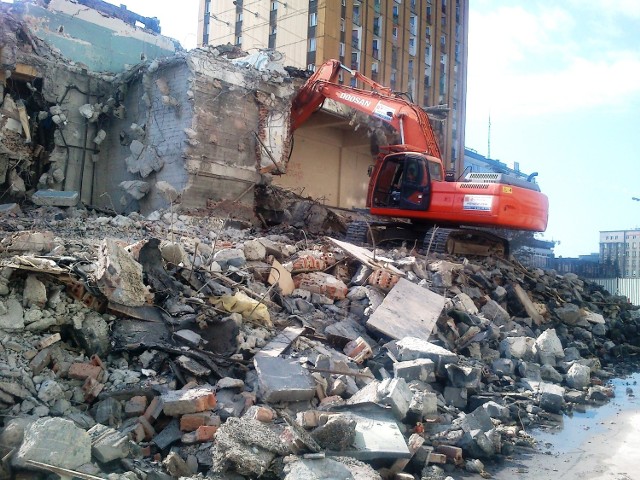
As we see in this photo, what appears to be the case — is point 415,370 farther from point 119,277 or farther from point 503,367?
point 119,277

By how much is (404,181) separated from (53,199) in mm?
6499

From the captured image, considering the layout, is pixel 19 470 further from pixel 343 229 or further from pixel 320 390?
pixel 343 229

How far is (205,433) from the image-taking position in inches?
152

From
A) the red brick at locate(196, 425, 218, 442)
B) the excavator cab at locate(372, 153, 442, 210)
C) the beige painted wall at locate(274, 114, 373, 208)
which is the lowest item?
the red brick at locate(196, 425, 218, 442)

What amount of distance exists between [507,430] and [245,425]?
2.64 m

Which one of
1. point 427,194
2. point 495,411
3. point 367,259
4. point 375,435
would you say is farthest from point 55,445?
point 427,194

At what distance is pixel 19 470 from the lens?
3156 mm

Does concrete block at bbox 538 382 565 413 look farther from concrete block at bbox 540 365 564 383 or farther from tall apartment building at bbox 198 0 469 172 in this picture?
tall apartment building at bbox 198 0 469 172

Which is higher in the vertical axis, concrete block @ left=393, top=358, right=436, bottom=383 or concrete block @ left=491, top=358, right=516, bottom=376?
concrete block @ left=393, top=358, right=436, bottom=383

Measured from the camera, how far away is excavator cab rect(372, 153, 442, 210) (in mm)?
11039

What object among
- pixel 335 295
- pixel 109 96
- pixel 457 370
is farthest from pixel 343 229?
pixel 457 370

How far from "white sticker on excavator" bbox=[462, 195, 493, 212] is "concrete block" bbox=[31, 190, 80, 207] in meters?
7.15

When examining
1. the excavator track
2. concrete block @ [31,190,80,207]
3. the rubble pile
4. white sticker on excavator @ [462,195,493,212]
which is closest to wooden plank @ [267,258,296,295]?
the rubble pile

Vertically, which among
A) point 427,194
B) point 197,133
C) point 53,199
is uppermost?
point 197,133
